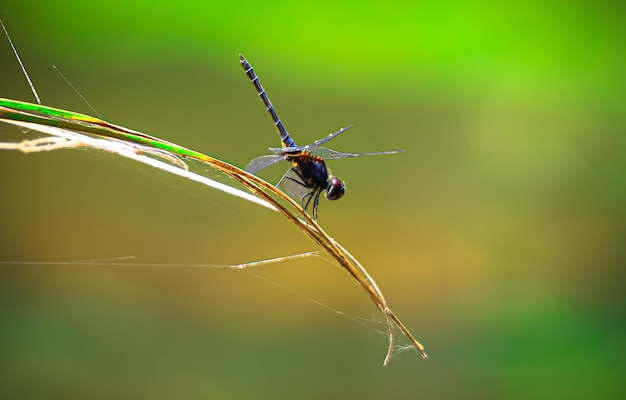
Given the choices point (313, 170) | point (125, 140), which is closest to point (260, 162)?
point (313, 170)

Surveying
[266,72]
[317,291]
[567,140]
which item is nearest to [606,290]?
[567,140]

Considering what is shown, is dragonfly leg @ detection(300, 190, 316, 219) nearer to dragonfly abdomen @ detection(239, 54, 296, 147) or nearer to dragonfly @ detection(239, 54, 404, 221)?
dragonfly @ detection(239, 54, 404, 221)

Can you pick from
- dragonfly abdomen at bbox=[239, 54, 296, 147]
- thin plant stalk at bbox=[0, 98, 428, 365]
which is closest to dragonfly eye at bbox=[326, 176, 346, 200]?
dragonfly abdomen at bbox=[239, 54, 296, 147]

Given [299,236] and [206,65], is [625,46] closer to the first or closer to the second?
[299,236]

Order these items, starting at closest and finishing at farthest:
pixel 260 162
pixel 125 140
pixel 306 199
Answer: pixel 125 140 < pixel 260 162 < pixel 306 199

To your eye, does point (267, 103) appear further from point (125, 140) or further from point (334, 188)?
point (125, 140)

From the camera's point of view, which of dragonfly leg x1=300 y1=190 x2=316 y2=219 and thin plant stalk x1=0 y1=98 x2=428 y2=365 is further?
dragonfly leg x1=300 y1=190 x2=316 y2=219

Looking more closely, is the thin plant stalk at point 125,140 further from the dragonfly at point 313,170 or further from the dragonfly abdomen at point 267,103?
the dragonfly abdomen at point 267,103

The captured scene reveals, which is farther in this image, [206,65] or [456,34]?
[456,34]
